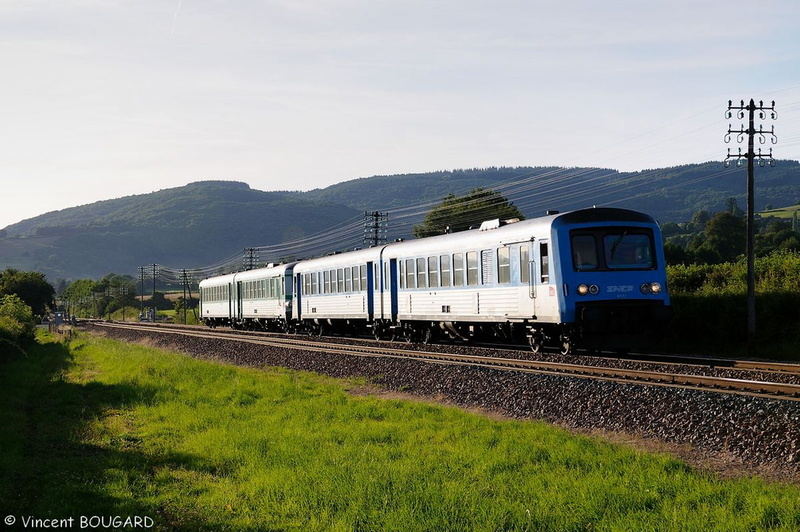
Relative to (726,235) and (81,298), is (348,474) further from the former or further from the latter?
(81,298)

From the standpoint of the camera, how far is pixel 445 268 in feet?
86.2

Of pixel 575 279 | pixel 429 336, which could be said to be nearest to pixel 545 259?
pixel 575 279

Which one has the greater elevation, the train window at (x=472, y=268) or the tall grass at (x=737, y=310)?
the train window at (x=472, y=268)

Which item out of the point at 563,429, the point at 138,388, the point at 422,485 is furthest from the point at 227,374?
the point at 422,485

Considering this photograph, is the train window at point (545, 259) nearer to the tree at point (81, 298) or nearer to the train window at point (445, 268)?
the train window at point (445, 268)

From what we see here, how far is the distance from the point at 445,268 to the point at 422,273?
1908mm

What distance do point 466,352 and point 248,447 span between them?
12.6 metres

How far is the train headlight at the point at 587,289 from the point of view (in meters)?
19.8

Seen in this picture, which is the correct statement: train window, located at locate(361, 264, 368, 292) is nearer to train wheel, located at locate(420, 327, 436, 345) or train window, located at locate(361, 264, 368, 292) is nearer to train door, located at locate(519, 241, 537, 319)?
train wheel, located at locate(420, 327, 436, 345)

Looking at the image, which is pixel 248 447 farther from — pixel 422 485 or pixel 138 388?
pixel 138 388

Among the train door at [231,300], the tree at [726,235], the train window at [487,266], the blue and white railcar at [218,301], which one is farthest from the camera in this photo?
the tree at [726,235]

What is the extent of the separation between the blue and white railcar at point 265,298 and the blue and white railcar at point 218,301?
1.31 metres

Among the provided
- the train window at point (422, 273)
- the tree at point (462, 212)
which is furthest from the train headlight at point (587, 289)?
the tree at point (462, 212)

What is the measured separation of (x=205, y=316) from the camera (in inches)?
2667
